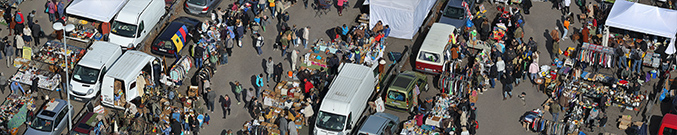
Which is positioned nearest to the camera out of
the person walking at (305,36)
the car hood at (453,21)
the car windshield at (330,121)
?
the car windshield at (330,121)

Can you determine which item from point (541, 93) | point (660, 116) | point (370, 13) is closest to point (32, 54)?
Result: point (370, 13)

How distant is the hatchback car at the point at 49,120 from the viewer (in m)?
47.2

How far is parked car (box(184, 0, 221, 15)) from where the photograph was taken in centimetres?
5669

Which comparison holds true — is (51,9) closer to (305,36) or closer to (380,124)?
(305,36)

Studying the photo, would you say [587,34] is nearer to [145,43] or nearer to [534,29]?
[534,29]

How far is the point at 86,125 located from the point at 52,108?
1654 millimetres

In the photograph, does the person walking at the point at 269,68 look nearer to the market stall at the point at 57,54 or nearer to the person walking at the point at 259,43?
the person walking at the point at 259,43

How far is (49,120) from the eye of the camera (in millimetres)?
47250

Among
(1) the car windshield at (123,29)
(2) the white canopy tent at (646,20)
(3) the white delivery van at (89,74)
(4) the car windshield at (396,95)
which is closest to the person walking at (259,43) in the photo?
(1) the car windshield at (123,29)

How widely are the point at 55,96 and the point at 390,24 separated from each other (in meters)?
16.0

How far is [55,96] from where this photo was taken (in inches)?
1999

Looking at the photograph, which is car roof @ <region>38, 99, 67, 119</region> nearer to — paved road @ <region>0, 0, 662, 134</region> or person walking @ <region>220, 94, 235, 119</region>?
paved road @ <region>0, 0, 662, 134</region>

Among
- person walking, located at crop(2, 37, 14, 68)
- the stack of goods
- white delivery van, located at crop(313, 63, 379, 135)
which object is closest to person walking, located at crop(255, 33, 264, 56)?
white delivery van, located at crop(313, 63, 379, 135)

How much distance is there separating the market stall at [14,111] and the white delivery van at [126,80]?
3322 mm
